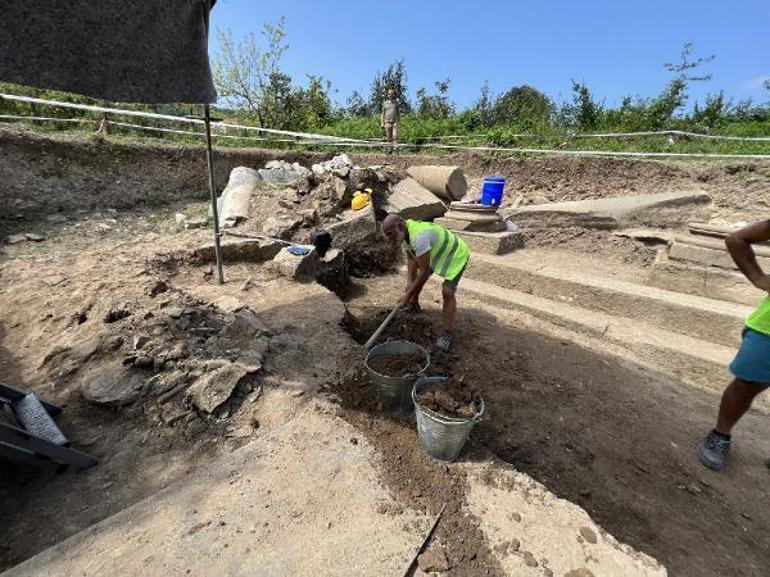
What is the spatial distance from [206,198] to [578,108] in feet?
38.8

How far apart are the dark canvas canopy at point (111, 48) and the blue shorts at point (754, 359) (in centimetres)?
458

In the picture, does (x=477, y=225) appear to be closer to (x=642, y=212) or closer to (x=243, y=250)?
(x=642, y=212)

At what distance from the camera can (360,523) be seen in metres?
2.04

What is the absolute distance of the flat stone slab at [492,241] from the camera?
6.33 meters

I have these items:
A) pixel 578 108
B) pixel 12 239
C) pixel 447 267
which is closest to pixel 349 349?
pixel 447 267

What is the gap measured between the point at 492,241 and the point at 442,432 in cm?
455

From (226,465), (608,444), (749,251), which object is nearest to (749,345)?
(749,251)

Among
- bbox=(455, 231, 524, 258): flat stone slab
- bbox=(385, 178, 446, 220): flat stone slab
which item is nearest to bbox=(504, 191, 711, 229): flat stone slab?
bbox=(455, 231, 524, 258): flat stone slab

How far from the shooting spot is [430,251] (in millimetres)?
3910

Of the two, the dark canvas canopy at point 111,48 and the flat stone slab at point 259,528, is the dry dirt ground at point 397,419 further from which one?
the dark canvas canopy at point 111,48

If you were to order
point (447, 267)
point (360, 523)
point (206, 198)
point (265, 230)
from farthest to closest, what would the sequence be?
1. point (206, 198)
2. point (265, 230)
3. point (447, 267)
4. point (360, 523)

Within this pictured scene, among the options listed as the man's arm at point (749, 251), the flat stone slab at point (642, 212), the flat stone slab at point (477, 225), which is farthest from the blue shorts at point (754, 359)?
the flat stone slab at point (477, 225)

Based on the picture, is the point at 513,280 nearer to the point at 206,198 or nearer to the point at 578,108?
the point at 206,198

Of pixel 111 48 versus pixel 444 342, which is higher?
pixel 111 48
